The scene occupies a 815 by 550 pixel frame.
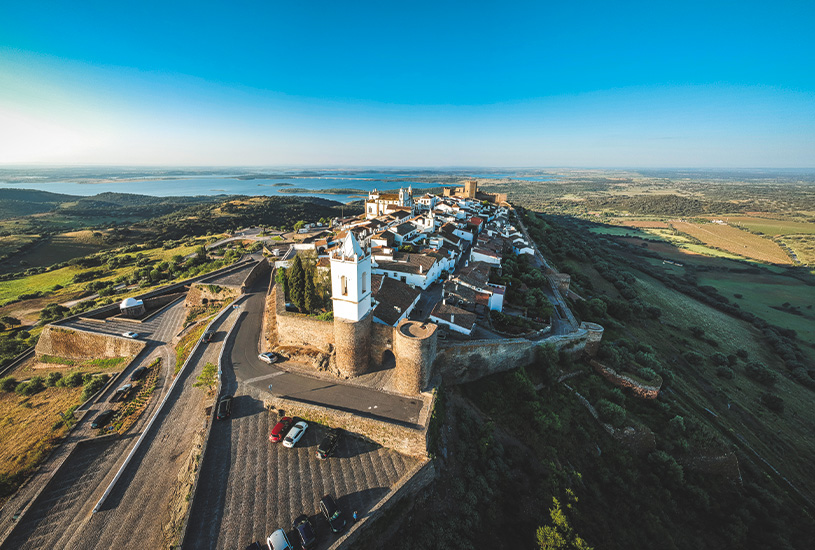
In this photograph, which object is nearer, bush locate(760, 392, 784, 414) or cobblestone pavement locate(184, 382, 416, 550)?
cobblestone pavement locate(184, 382, 416, 550)

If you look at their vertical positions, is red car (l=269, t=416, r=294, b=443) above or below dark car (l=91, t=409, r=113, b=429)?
above

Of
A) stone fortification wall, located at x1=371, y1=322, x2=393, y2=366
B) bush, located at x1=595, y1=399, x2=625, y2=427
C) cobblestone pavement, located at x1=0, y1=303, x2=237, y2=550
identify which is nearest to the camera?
cobblestone pavement, located at x1=0, y1=303, x2=237, y2=550

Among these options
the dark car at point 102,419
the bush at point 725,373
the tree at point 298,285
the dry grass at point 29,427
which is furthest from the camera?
the bush at point 725,373

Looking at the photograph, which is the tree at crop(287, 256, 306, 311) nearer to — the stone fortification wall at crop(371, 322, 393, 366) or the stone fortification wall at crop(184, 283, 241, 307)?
the stone fortification wall at crop(371, 322, 393, 366)

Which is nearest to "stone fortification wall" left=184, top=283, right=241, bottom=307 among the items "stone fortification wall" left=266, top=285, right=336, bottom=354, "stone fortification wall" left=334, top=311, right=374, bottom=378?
"stone fortification wall" left=266, top=285, right=336, bottom=354

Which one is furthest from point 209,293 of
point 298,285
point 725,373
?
point 725,373

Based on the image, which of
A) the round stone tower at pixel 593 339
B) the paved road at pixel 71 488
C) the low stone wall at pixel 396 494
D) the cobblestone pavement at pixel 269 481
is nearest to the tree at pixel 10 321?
the paved road at pixel 71 488

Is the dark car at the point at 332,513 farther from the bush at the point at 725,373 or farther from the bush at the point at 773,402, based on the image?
the bush at the point at 725,373

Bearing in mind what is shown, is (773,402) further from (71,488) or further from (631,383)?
(71,488)
